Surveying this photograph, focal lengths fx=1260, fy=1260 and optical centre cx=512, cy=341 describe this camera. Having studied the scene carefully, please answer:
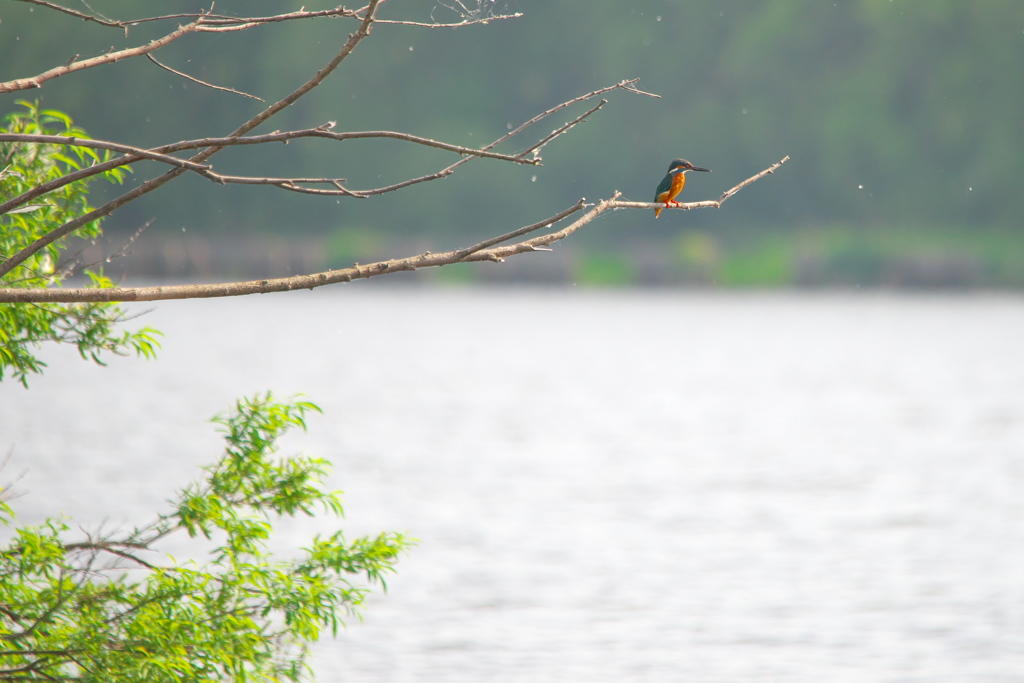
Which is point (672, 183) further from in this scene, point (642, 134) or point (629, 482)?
point (642, 134)

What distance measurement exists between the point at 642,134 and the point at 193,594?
168 ft

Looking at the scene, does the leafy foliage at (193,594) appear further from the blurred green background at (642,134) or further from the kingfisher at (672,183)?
the blurred green background at (642,134)

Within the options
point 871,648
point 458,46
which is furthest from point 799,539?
point 458,46

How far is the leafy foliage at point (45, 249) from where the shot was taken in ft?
16.2

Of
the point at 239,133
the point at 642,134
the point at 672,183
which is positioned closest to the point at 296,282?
the point at 239,133

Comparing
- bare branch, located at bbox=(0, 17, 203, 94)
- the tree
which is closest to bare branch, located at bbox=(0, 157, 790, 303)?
bare branch, located at bbox=(0, 17, 203, 94)

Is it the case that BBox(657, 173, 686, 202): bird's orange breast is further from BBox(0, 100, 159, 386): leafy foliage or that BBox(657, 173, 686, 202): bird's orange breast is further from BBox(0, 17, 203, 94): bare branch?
BBox(0, 100, 159, 386): leafy foliage

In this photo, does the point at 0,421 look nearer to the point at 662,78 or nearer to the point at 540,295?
the point at 540,295

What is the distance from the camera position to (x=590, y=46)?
55344 mm

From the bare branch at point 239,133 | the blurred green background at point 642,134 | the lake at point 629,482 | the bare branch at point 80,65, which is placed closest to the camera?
the bare branch at point 239,133

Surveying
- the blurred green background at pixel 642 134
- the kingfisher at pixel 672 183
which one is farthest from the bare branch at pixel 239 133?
the blurred green background at pixel 642 134

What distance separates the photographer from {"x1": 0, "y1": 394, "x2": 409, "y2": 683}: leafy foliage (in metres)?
5.01

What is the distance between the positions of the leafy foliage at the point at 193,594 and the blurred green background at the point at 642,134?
41.0 metres

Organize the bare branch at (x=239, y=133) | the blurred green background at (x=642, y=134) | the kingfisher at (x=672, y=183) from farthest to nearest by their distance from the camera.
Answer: the blurred green background at (x=642, y=134) < the kingfisher at (x=672, y=183) < the bare branch at (x=239, y=133)
